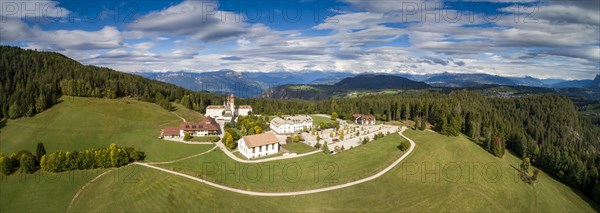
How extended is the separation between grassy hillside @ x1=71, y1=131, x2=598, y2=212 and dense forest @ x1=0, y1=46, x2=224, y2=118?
194 feet

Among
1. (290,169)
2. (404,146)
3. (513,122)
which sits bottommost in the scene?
(290,169)

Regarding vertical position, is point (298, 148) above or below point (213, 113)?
below

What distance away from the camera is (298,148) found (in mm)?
79000

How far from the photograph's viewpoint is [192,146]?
78.3 m

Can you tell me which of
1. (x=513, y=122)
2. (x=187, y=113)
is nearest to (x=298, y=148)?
(x=187, y=113)

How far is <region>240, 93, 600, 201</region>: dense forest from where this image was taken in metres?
81.1

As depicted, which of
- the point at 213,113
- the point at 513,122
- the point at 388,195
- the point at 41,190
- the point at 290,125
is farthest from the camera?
the point at 513,122

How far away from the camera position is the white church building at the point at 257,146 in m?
71.1

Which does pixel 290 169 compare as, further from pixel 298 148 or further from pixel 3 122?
pixel 3 122

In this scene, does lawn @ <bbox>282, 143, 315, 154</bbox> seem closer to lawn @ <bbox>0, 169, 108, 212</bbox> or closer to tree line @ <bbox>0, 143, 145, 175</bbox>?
tree line @ <bbox>0, 143, 145, 175</bbox>

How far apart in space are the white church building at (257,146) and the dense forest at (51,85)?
192 feet

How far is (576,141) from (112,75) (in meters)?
208

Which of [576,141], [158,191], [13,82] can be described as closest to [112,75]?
[13,82]

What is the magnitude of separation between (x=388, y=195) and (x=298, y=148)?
29.4 metres
